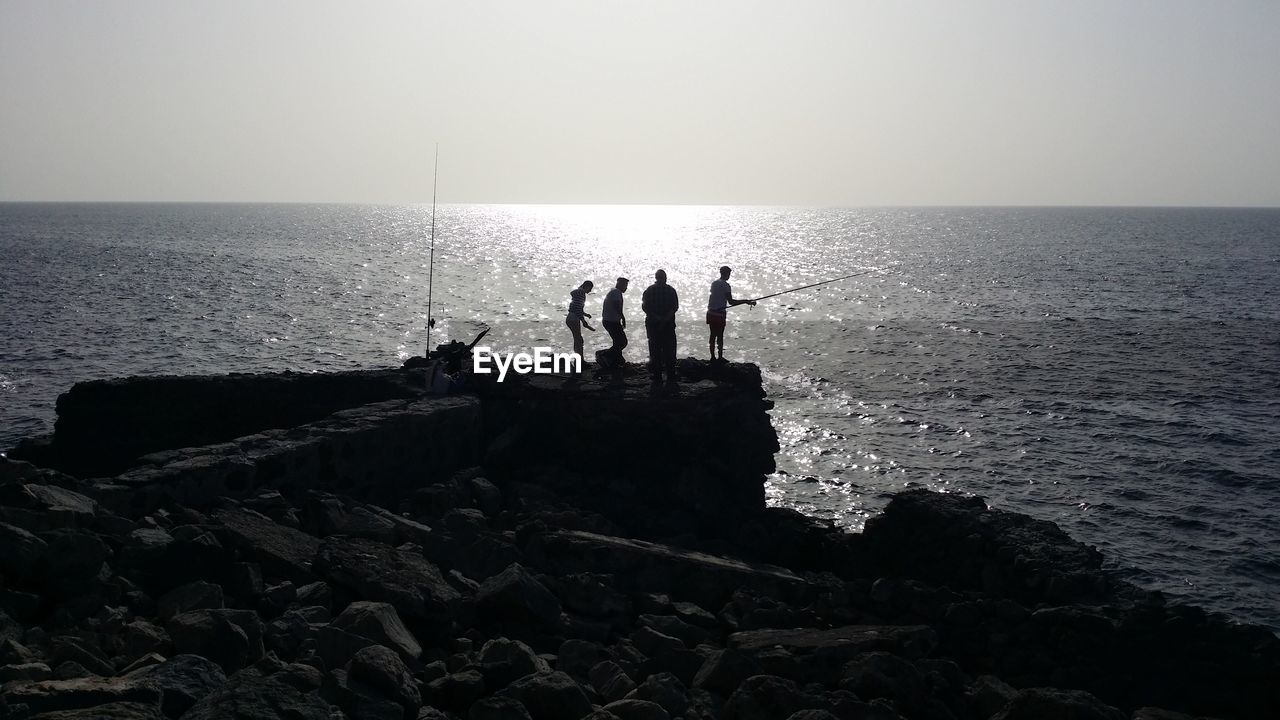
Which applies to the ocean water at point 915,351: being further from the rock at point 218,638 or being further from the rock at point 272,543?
the rock at point 218,638

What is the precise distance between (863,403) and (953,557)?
22527 millimetres

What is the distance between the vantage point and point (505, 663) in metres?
6.26

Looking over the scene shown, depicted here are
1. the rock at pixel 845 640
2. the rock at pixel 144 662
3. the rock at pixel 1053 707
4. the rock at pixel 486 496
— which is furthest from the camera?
the rock at pixel 486 496

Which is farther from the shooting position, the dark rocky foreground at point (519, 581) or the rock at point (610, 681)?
the rock at point (610, 681)

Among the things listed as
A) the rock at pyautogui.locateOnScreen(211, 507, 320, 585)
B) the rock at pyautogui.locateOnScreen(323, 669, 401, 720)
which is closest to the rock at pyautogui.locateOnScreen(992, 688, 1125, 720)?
the rock at pyautogui.locateOnScreen(323, 669, 401, 720)

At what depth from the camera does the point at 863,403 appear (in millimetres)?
33250

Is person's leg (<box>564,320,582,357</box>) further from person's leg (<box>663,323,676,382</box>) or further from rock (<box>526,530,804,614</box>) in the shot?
rock (<box>526,530,804,614</box>)

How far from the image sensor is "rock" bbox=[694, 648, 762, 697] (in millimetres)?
6844

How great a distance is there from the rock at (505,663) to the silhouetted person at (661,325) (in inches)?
295

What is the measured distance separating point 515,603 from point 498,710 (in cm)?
181

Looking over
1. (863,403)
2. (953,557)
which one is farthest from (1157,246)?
(953,557)

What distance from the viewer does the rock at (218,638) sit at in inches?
224

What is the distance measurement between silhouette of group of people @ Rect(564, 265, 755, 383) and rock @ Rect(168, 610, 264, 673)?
7556 mm

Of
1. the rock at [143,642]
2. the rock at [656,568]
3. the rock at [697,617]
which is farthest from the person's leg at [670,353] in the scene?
the rock at [143,642]
